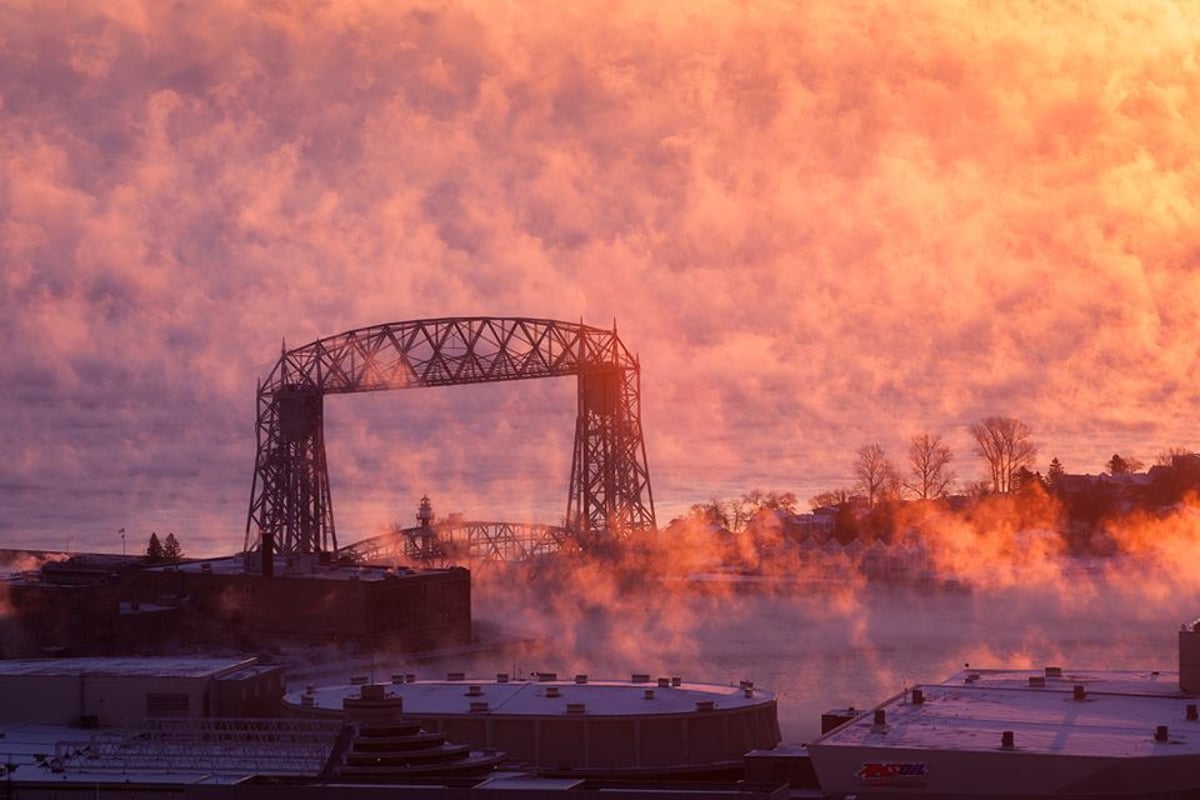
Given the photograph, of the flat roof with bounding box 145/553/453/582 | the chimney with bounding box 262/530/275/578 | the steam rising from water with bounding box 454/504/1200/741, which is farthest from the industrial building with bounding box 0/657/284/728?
the chimney with bounding box 262/530/275/578

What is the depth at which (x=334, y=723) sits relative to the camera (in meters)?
39.7

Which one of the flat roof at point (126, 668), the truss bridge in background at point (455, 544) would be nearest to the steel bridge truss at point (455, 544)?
the truss bridge in background at point (455, 544)

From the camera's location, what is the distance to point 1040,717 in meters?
39.6

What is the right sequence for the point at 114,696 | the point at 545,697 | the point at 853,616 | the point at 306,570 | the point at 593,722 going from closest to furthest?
the point at 593,722 < the point at 114,696 < the point at 545,697 < the point at 306,570 < the point at 853,616

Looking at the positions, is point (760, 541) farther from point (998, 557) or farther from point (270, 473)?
point (270, 473)

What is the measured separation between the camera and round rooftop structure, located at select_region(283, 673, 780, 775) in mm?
46531

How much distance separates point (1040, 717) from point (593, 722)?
37.0 ft

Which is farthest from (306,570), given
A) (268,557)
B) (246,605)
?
(246,605)

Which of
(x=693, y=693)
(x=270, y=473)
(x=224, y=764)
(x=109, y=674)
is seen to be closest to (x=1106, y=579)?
(x=270, y=473)

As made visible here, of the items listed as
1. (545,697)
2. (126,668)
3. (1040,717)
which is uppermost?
(126,668)

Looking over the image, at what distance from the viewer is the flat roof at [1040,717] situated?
116 ft

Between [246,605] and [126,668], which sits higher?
[246,605]

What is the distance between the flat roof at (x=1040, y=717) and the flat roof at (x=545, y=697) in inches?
239

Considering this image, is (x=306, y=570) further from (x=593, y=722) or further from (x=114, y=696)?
(x=593, y=722)
